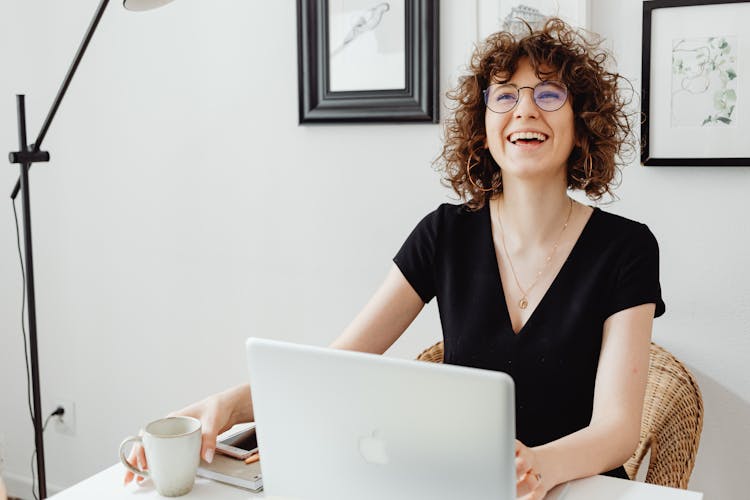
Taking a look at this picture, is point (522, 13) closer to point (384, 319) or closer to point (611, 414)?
point (384, 319)

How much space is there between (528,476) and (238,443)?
47 centimetres

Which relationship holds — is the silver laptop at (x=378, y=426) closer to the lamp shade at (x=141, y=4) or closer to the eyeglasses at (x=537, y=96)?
the eyeglasses at (x=537, y=96)

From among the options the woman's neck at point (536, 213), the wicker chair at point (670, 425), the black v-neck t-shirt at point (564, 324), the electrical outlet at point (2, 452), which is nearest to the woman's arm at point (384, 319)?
the black v-neck t-shirt at point (564, 324)

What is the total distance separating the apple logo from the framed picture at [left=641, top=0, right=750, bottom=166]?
1.15 metres

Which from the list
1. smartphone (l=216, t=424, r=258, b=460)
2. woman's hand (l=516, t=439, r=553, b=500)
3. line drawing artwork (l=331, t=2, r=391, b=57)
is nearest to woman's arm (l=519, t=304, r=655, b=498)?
woman's hand (l=516, t=439, r=553, b=500)

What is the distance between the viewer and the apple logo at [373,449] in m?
0.96

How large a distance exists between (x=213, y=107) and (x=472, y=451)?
1675mm

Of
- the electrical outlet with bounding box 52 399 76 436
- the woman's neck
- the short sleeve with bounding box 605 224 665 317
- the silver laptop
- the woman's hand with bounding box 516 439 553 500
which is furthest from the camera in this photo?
the electrical outlet with bounding box 52 399 76 436

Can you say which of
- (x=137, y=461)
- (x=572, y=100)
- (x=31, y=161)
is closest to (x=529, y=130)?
(x=572, y=100)

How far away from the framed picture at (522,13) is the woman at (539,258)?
10.0 inches

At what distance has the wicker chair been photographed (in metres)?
1.55

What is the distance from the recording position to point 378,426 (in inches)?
37.5

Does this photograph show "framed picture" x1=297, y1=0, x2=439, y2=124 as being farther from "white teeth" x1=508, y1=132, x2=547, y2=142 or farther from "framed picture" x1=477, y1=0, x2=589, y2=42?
"white teeth" x1=508, y1=132, x2=547, y2=142

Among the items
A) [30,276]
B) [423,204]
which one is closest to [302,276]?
[423,204]
